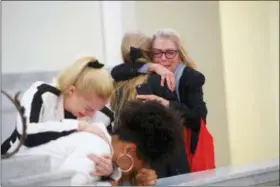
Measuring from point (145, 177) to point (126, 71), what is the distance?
232 mm

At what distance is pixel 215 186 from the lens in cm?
133

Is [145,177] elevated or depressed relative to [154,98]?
depressed

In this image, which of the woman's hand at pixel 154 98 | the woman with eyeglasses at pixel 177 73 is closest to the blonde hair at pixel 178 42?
the woman with eyeglasses at pixel 177 73

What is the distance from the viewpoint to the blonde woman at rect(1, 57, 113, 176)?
3.55ft

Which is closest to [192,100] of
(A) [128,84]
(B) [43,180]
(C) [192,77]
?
(C) [192,77]

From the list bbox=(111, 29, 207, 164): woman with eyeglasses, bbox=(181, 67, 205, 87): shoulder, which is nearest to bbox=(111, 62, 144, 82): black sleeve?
bbox=(111, 29, 207, 164): woman with eyeglasses

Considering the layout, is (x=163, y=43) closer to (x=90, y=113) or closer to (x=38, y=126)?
(x=90, y=113)

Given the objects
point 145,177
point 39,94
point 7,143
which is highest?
point 39,94

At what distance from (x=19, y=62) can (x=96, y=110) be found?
132 centimetres

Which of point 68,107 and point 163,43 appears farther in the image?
point 163,43

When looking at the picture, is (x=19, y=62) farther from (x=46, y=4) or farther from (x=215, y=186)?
(x=215, y=186)

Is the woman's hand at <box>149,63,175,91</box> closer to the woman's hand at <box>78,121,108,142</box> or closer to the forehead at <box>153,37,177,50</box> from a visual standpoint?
the forehead at <box>153,37,177,50</box>

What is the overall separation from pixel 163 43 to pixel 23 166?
0.40 metres

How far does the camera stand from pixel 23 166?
1.11 m
